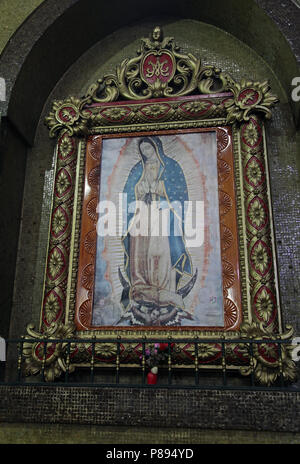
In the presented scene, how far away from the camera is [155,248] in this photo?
4.65 m

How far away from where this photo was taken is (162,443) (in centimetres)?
326

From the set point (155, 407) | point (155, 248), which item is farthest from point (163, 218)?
point (155, 407)

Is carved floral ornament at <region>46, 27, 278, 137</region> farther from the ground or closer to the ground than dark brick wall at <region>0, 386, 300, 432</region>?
farther from the ground

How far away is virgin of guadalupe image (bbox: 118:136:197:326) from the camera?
4430 millimetres

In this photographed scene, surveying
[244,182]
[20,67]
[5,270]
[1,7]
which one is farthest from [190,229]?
[1,7]

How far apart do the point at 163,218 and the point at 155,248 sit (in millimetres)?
359

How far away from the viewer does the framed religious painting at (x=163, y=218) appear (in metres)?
4.23

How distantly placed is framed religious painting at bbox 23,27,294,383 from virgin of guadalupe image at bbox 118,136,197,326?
12 millimetres

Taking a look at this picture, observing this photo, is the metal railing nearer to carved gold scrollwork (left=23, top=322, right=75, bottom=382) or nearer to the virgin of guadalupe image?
carved gold scrollwork (left=23, top=322, right=75, bottom=382)

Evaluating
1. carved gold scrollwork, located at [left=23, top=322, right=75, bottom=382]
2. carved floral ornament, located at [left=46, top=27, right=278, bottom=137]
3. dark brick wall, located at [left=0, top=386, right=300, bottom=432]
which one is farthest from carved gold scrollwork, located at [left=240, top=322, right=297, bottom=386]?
carved floral ornament, located at [left=46, top=27, right=278, bottom=137]

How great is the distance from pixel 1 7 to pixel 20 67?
96 centimetres

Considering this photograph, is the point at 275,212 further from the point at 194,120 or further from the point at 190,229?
the point at 194,120

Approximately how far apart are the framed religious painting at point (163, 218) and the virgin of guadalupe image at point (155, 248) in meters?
0.01

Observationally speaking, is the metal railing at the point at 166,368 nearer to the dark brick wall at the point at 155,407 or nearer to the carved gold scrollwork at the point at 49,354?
the carved gold scrollwork at the point at 49,354
